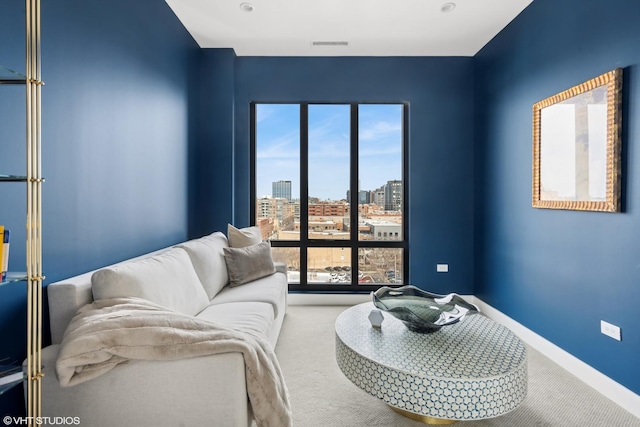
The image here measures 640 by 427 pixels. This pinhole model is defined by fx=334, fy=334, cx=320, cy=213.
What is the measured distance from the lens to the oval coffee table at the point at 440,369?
4.90 feet

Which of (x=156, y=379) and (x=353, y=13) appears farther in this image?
(x=353, y=13)

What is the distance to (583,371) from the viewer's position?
2301 mm

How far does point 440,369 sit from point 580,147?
73.5 inches

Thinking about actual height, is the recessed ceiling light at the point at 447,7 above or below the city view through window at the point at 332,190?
above

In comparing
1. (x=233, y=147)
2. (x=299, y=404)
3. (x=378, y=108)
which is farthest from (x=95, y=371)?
(x=378, y=108)

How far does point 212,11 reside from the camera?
119 inches

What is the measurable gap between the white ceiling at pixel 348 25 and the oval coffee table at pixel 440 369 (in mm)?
2688

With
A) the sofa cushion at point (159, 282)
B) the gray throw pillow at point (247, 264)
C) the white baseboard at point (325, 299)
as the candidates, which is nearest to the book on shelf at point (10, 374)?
the sofa cushion at point (159, 282)

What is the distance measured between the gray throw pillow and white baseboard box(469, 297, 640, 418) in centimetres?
233

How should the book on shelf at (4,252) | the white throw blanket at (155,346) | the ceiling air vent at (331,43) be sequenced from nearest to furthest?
the book on shelf at (4,252) → the white throw blanket at (155,346) → the ceiling air vent at (331,43)

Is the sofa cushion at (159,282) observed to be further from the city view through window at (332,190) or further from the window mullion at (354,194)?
the window mullion at (354,194)

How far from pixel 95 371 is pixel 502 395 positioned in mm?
1732

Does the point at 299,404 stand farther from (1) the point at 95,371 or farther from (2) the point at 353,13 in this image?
(2) the point at 353,13

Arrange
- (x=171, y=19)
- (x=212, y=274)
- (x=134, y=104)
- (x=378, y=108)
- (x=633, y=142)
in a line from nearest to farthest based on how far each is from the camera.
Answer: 1. (x=633, y=142)
2. (x=134, y=104)
3. (x=212, y=274)
4. (x=171, y=19)
5. (x=378, y=108)
